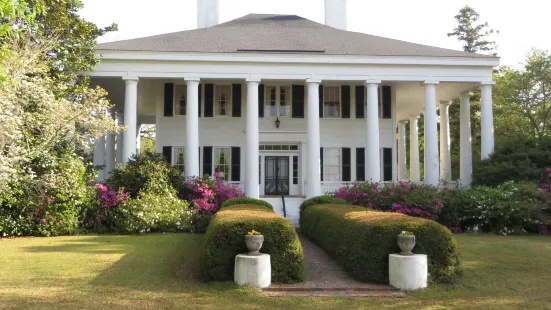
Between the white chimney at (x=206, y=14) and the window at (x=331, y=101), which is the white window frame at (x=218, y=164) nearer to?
the window at (x=331, y=101)

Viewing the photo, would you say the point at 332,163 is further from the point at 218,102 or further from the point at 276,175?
the point at 218,102

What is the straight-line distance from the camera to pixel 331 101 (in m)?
24.2

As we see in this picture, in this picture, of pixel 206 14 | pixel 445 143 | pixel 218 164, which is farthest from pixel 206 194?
pixel 206 14

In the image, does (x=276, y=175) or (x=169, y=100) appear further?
(x=276, y=175)

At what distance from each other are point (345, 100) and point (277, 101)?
3.45m

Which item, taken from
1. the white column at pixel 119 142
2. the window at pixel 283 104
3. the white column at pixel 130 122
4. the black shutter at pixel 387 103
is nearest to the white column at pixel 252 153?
the window at pixel 283 104

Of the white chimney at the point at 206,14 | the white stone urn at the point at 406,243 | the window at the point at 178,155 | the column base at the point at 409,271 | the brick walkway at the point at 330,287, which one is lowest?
the brick walkway at the point at 330,287

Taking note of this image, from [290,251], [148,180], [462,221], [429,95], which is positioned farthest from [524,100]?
[290,251]

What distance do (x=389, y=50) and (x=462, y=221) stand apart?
28.7 ft

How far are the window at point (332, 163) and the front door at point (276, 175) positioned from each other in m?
1.90

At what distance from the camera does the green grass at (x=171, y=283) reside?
6992mm

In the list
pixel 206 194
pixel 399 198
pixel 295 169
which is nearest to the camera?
pixel 399 198

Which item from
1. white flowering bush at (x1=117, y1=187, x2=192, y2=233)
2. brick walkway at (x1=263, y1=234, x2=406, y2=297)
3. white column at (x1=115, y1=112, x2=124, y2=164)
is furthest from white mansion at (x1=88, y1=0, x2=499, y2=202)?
brick walkway at (x1=263, y1=234, x2=406, y2=297)

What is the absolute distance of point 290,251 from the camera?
841cm
